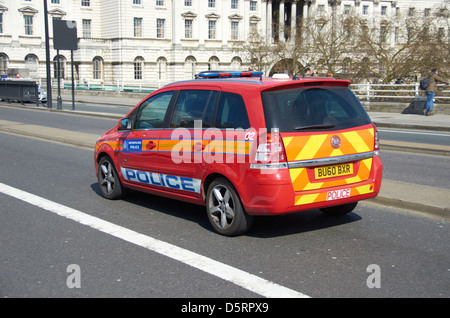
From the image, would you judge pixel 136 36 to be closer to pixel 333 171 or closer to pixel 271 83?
pixel 271 83

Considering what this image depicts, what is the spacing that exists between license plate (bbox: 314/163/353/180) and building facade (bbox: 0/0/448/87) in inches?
2500

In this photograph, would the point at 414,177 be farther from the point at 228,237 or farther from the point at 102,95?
the point at 102,95

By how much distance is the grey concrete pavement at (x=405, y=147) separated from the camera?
716cm

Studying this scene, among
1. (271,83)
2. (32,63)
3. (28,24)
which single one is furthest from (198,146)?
(28,24)

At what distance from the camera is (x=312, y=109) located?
5902mm

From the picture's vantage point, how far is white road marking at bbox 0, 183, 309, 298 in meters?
4.48

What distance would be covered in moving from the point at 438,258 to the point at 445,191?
295 centimetres

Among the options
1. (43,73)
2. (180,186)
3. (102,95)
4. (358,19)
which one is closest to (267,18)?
(43,73)

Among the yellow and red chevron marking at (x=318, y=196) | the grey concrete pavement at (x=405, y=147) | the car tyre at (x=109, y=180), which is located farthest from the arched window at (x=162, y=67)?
the yellow and red chevron marking at (x=318, y=196)

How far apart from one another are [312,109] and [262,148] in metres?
0.79

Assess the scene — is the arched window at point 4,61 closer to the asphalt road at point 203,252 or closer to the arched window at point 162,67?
the arched window at point 162,67

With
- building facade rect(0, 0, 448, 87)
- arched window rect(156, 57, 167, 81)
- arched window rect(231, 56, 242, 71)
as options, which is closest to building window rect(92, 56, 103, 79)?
building facade rect(0, 0, 448, 87)

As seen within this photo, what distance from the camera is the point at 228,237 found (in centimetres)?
603

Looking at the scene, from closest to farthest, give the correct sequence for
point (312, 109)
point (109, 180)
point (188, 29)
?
1. point (312, 109)
2. point (109, 180)
3. point (188, 29)
